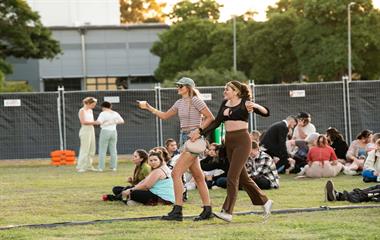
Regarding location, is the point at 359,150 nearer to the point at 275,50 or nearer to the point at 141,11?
the point at 275,50

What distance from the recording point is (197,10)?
92.8m

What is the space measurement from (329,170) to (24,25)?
3817cm

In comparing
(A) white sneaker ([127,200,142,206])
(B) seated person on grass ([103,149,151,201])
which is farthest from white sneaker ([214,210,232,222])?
(B) seated person on grass ([103,149,151,201])

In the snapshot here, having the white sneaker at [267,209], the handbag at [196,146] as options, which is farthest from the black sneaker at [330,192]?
the handbag at [196,146]

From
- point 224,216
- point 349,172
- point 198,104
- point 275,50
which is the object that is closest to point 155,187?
point 198,104

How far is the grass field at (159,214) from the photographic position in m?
10.8

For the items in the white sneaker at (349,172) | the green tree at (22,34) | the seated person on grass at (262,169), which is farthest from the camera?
the green tree at (22,34)

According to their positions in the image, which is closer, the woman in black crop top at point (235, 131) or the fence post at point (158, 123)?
the woman in black crop top at point (235, 131)

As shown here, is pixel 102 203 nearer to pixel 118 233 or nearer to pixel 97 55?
pixel 118 233

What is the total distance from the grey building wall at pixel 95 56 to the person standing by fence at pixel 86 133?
67259 mm

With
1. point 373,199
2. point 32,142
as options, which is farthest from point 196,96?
point 32,142

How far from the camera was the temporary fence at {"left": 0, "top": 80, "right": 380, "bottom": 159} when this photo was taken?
90.9 ft

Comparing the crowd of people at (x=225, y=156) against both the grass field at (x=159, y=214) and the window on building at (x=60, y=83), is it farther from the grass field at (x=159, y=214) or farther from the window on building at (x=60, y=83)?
the window on building at (x=60, y=83)

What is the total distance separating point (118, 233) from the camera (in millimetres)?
11023
